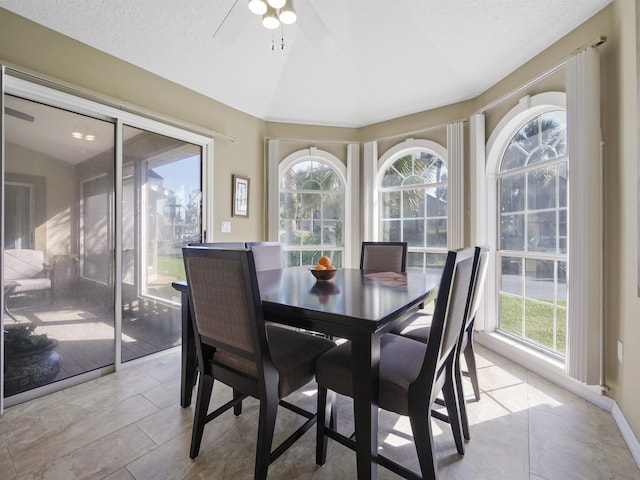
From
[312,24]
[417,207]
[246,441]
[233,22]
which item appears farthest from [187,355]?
[417,207]

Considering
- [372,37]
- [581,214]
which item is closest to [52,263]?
[372,37]

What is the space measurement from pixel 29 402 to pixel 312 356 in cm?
207

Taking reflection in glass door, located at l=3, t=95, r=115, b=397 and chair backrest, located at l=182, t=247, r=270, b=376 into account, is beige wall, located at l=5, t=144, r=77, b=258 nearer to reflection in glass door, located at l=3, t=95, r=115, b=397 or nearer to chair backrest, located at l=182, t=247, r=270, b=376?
reflection in glass door, located at l=3, t=95, r=115, b=397

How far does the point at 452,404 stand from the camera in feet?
4.72

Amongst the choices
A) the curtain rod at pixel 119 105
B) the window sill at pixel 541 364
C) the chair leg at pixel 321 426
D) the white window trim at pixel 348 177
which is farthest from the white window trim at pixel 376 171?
the chair leg at pixel 321 426

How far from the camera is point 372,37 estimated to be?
2.51m

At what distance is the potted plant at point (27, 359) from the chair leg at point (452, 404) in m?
2.68

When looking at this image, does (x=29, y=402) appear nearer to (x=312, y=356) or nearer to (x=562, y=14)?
(x=312, y=356)

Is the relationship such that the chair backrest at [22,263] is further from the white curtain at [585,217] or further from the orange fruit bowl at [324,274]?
the white curtain at [585,217]

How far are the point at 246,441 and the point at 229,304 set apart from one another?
90 centimetres

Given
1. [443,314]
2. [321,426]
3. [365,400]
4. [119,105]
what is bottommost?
[321,426]

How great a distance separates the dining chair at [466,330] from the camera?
61.3 inches

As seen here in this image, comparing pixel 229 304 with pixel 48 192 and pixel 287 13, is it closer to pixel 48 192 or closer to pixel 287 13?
pixel 287 13

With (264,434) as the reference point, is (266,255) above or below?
above
